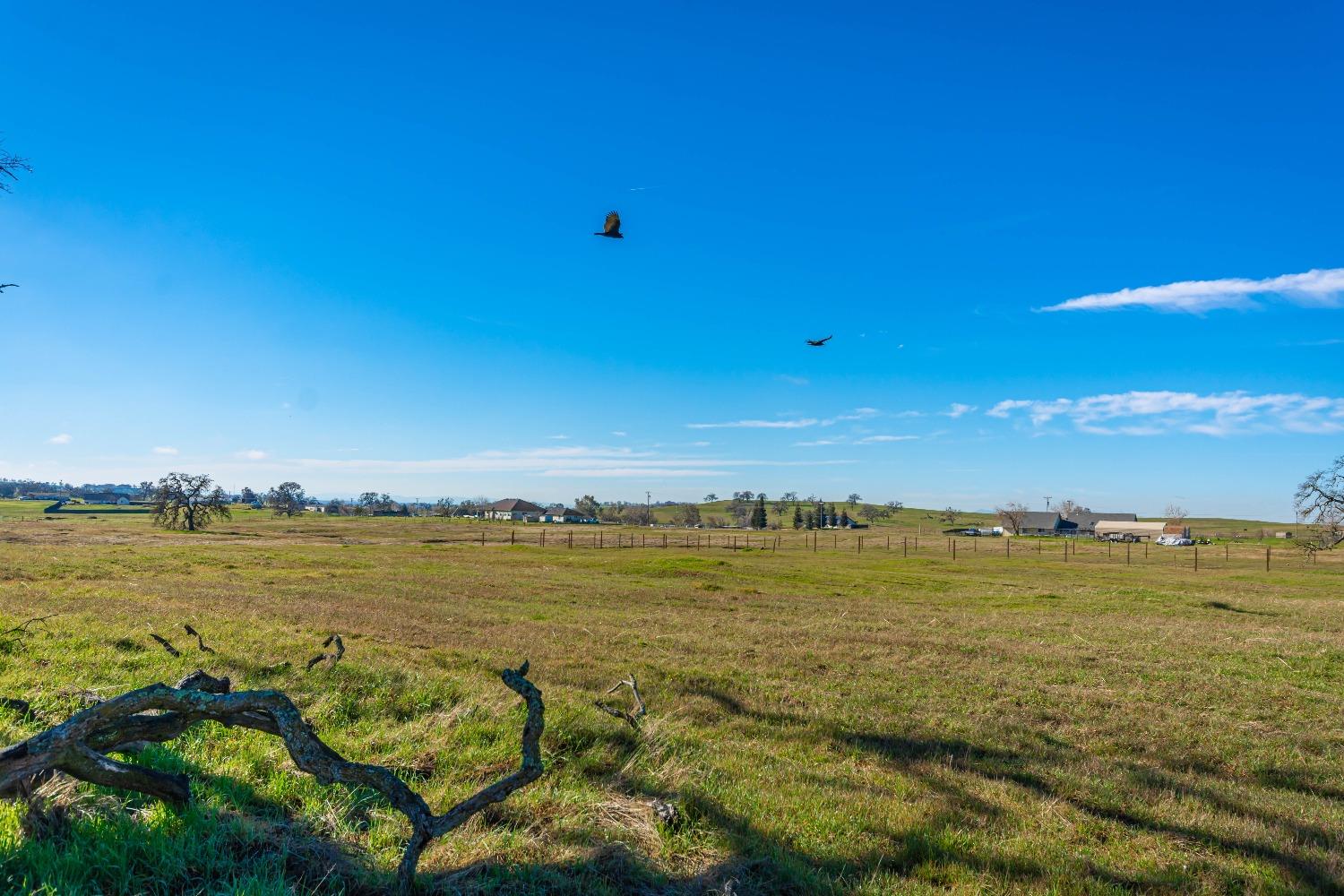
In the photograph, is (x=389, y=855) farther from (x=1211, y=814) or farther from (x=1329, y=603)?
(x=1329, y=603)

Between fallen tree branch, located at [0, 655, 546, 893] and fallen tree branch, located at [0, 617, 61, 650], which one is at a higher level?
fallen tree branch, located at [0, 655, 546, 893]

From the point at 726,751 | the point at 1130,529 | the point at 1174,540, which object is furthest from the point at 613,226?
the point at 1130,529

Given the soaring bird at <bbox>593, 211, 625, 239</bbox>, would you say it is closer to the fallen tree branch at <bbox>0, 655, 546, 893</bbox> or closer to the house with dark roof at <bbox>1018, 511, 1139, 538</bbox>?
the fallen tree branch at <bbox>0, 655, 546, 893</bbox>

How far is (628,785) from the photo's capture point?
6.70 m

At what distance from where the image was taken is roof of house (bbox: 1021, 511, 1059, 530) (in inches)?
7259

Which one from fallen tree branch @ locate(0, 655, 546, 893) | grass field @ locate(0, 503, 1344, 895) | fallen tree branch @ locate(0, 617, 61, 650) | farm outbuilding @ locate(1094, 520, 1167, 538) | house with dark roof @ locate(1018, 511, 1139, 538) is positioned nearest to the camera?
fallen tree branch @ locate(0, 655, 546, 893)

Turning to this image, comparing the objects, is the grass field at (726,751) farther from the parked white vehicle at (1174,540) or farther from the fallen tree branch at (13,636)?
the parked white vehicle at (1174,540)

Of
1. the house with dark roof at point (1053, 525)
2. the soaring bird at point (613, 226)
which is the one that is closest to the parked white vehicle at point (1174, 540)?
the house with dark roof at point (1053, 525)

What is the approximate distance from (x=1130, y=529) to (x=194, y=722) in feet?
672

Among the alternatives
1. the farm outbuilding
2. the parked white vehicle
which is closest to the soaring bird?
the parked white vehicle

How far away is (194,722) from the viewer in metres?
4.50

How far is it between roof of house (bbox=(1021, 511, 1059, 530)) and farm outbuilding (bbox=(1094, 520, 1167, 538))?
33.0 feet

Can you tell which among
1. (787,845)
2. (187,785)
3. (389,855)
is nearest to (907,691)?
(787,845)

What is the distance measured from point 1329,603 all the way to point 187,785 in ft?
149
